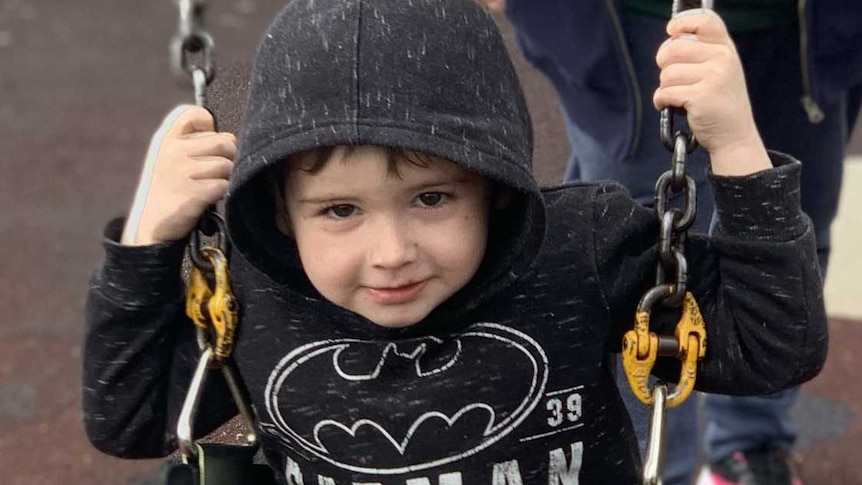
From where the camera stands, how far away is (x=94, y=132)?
16.8ft

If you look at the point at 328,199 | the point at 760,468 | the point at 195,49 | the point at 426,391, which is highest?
the point at 195,49

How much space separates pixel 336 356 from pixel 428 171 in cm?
29

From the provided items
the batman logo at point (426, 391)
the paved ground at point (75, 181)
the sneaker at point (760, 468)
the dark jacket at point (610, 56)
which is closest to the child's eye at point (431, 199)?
the batman logo at point (426, 391)

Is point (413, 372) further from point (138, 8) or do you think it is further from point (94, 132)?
point (138, 8)

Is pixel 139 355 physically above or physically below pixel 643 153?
below

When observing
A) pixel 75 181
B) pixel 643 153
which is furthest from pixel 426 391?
pixel 75 181

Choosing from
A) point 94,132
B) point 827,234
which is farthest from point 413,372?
point 94,132

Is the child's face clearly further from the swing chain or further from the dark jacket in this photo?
the dark jacket

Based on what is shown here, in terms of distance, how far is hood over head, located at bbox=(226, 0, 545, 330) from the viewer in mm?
1277

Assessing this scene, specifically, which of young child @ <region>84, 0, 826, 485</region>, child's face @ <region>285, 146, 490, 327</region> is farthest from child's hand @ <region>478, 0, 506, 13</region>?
child's face @ <region>285, 146, 490, 327</region>

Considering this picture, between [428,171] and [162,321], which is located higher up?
[428,171]

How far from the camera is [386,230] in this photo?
131cm

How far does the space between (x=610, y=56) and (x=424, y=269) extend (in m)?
0.75

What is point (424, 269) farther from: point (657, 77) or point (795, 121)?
point (795, 121)
